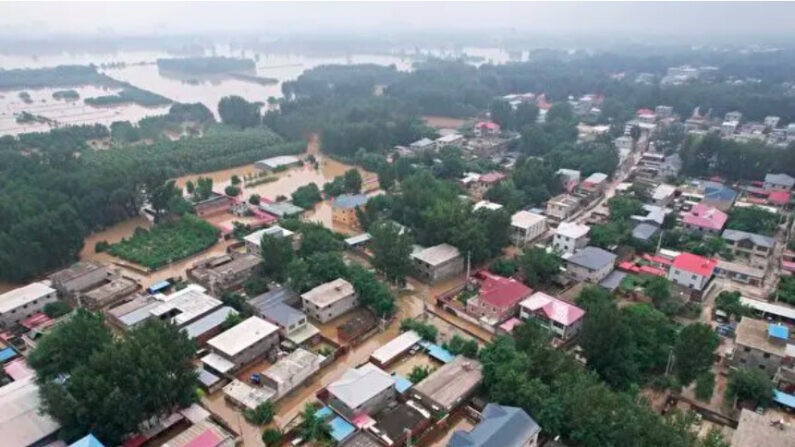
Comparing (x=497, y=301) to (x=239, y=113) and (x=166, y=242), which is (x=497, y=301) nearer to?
(x=166, y=242)

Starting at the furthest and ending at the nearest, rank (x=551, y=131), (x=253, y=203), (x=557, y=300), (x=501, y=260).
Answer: (x=551, y=131), (x=253, y=203), (x=501, y=260), (x=557, y=300)

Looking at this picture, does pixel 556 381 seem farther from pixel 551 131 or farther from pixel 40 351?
pixel 551 131

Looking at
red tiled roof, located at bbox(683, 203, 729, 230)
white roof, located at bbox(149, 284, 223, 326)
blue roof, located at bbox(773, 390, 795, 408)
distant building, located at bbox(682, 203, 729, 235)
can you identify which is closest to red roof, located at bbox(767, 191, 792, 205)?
red tiled roof, located at bbox(683, 203, 729, 230)

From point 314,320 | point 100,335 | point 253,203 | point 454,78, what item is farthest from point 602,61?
point 100,335

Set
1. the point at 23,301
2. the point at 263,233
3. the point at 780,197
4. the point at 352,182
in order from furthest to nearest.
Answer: the point at 352,182 < the point at 780,197 < the point at 263,233 < the point at 23,301

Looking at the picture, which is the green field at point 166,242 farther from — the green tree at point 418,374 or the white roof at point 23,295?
the green tree at point 418,374

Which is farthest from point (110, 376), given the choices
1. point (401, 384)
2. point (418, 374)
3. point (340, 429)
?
point (418, 374)
